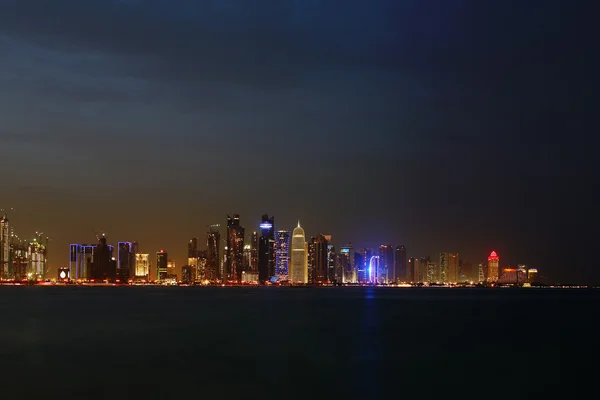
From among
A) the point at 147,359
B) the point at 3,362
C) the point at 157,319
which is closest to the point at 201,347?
the point at 147,359

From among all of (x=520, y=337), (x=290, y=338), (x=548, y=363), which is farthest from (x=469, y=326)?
(x=548, y=363)

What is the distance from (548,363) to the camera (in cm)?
6312

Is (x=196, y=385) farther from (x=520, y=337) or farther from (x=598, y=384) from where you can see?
(x=520, y=337)

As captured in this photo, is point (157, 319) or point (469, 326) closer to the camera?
point (469, 326)

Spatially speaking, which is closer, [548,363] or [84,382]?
[84,382]

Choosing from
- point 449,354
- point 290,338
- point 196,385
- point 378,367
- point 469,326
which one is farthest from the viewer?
point 469,326

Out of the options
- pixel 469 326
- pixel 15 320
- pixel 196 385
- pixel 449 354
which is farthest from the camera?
pixel 15 320

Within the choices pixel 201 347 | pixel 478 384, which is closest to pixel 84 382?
pixel 201 347

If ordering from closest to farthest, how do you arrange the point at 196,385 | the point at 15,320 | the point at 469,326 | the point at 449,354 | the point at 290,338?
1. the point at 196,385
2. the point at 449,354
3. the point at 290,338
4. the point at 469,326
5. the point at 15,320

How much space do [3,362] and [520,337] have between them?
53702mm

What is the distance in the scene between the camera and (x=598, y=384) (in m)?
52.7

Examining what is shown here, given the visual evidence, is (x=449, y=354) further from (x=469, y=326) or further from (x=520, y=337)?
(x=469, y=326)

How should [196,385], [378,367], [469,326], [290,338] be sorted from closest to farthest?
1. [196,385]
2. [378,367]
3. [290,338]
4. [469,326]

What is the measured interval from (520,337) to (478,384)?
1455 inches
